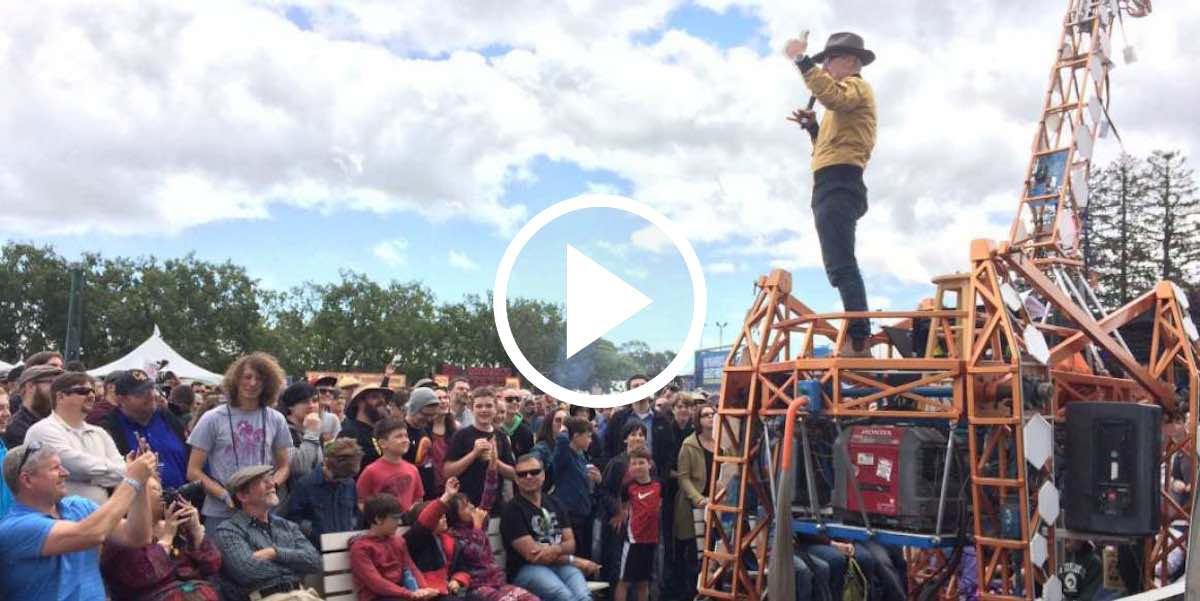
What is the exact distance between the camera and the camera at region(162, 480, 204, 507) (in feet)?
19.4

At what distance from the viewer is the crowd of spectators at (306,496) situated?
16.4ft

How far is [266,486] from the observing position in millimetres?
6441

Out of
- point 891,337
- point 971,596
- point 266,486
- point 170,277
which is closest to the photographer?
point 266,486

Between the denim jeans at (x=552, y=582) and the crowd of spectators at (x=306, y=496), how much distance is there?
2cm

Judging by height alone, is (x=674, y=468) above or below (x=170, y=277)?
below

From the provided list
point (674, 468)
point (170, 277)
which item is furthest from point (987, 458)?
point (170, 277)

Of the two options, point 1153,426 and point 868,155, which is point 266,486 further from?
point 1153,426

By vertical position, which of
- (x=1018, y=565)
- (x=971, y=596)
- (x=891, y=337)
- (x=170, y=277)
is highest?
(x=170, y=277)

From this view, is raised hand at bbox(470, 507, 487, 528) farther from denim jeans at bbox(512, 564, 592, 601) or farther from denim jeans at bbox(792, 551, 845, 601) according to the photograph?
denim jeans at bbox(792, 551, 845, 601)

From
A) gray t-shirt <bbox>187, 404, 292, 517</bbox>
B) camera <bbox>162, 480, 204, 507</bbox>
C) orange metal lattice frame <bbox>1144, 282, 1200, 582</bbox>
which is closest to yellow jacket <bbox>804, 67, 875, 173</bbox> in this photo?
orange metal lattice frame <bbox>1144, 282, 1200, 582</bbox>

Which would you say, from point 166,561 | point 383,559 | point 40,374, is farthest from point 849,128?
point 40,374

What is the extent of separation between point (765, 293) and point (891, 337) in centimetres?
117

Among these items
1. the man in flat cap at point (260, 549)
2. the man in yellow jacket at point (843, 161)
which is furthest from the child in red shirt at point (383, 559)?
the man in yellow jacket at point (843, 161)

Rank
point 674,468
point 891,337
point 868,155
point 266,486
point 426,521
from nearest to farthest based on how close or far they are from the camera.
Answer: point 266,486 → point 426,521 → point 868,155 → point 891,337 → point 674,468
